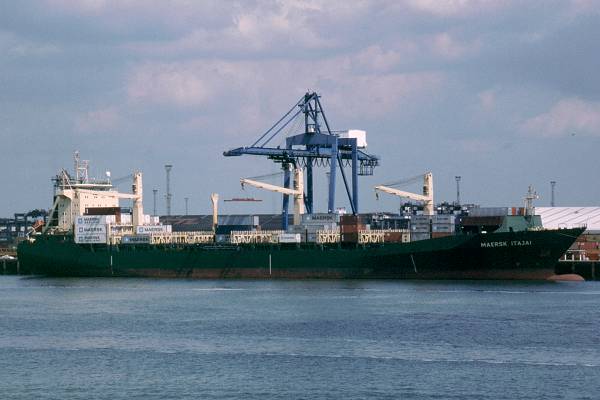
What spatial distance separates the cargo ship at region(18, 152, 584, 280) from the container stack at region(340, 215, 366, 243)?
71mm

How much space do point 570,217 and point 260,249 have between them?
1502 inches

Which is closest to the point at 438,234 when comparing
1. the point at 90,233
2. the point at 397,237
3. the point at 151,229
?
the point at 397,237

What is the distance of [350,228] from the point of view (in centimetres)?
7431

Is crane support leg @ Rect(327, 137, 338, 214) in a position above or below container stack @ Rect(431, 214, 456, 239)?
above

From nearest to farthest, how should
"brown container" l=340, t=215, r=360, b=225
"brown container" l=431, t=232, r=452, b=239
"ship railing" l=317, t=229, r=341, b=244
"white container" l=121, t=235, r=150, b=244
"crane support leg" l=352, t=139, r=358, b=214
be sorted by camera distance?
"brown container" l=431, t=232, r=452, b=239 → "brown container" l=340, t=215, r=360, b=225 → "ship railing" l=317, t=229, r=341, b=244 → "crane support leg" l=352, t=139, r=358, b=214 → "white container" l=121, t=235, r=150, b=244

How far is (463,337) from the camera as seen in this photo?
4281cm

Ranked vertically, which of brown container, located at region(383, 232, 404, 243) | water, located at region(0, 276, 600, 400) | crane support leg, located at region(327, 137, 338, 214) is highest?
crane support leg, located at region(327, 137, 338, 214)

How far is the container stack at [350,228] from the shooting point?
74.0 metres

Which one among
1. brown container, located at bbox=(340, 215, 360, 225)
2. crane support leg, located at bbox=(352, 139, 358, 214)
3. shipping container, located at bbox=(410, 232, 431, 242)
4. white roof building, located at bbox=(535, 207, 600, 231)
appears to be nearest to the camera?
shipping container, located at bbox=(410, 232, 431, 242)

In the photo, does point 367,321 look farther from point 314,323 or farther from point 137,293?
point 137,293

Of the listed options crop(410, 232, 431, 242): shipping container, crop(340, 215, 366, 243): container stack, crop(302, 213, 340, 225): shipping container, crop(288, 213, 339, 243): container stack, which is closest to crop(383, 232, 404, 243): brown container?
crop(410, 232, 431, 242): shipping container

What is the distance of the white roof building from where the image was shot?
99.8 metres

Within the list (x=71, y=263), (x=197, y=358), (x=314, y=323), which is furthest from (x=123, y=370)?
(x=71, y=263)

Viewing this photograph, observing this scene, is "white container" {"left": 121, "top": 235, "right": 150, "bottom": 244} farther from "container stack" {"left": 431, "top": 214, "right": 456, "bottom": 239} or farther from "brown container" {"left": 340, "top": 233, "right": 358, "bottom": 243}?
"container stack" {"left": 431, "top": 214, "right": 456, "bottom": 239}
